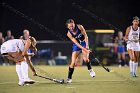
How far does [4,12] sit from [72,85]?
55.5 feet

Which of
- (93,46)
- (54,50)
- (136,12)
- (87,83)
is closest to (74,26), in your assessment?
(87,83)

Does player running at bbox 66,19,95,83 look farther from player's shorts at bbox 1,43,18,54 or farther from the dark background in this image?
the dark background

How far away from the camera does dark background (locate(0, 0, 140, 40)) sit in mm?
31281

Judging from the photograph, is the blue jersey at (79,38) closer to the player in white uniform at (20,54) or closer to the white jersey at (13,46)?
the player in white uniform at (20,54)

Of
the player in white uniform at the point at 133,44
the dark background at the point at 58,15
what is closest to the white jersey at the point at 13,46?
the player in white uniform at the point at 133,44

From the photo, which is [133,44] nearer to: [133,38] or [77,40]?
[133,38]

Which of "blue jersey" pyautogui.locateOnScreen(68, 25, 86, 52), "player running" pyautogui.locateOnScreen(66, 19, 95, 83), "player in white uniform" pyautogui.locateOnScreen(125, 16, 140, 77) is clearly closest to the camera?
"player running" pyautogui.locateOnScreen(66, 19, 95, 83)

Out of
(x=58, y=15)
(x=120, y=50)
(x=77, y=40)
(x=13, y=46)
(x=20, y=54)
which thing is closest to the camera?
(x=13, y=46)

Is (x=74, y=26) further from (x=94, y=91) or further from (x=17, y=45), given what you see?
(x=94, y=91)

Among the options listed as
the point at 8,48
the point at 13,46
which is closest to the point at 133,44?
the point at 13,46

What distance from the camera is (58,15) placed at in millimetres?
31641

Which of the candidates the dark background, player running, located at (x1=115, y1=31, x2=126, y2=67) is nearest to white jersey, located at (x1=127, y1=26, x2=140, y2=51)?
player running, located at (x1=115, y1=31, x2=126, y2=67)

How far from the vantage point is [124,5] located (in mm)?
32719

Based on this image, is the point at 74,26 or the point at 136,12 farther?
the point at 136,12
